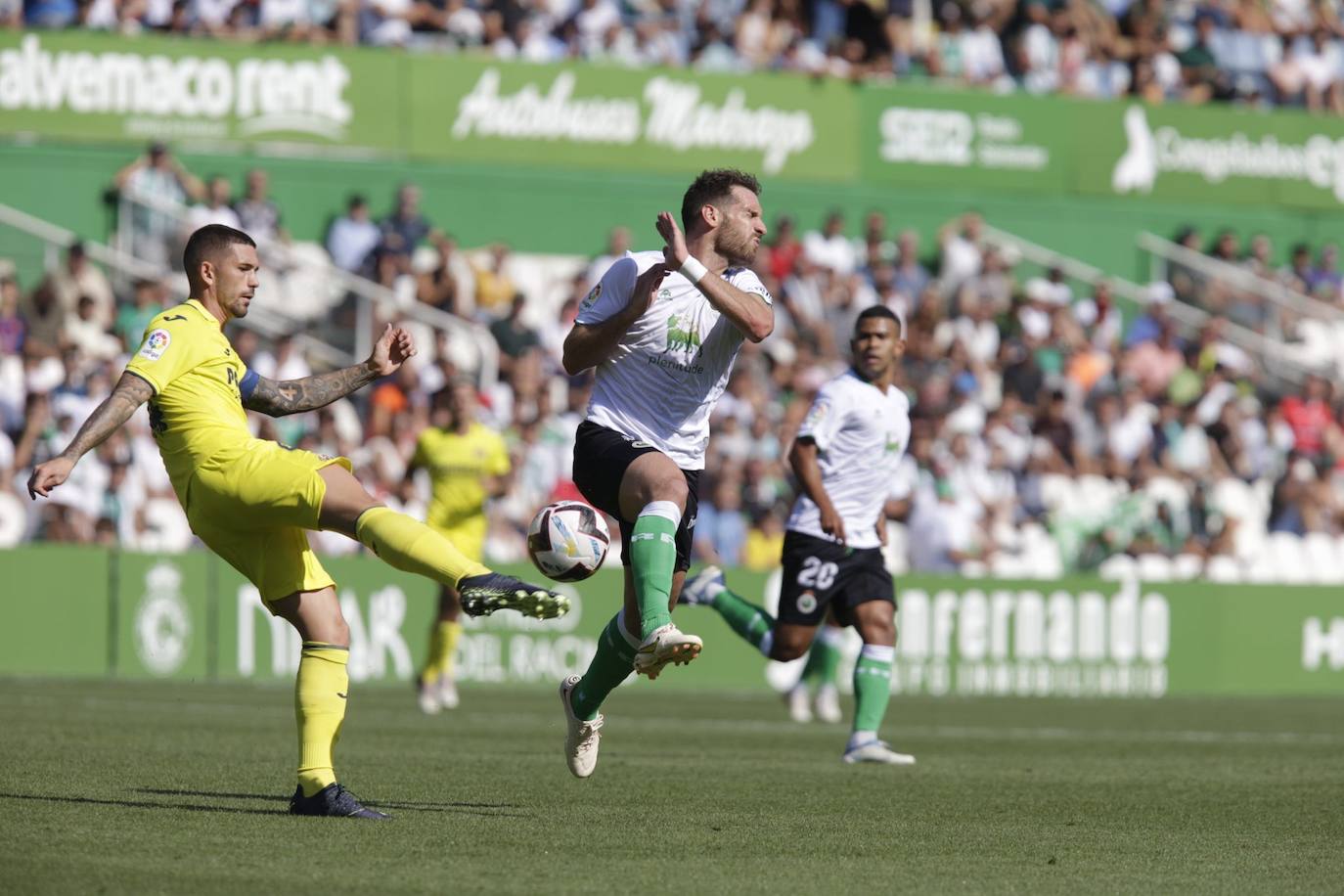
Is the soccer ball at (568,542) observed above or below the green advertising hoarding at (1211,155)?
below

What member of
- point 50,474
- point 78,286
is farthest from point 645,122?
point 50,474

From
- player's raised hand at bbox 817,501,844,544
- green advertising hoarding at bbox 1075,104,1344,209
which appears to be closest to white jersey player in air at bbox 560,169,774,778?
player's raised hand at bbox 817,501,844,544

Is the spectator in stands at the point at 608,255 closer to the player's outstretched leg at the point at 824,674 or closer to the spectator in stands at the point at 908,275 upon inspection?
the spectator in stands at the point at 908,275

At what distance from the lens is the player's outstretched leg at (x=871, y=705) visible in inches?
477

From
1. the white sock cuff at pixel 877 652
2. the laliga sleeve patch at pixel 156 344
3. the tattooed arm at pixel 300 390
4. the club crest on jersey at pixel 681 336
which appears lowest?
the white sock cuff at pixel 877 652

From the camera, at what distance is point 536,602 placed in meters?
7.28

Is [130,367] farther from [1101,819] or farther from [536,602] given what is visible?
[1101,819]

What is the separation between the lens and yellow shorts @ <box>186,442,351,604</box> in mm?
7862

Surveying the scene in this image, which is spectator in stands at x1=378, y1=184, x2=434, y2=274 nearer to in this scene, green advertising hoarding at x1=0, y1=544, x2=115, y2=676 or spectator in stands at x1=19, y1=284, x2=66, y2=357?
spectator in stands at x1=19, y1=284, x2=66, y2=357

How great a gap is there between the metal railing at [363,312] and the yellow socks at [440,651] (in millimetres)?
6303

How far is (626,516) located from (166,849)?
2.61 m

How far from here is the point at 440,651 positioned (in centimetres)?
1720

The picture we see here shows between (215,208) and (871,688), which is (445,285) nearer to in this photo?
(215,208)

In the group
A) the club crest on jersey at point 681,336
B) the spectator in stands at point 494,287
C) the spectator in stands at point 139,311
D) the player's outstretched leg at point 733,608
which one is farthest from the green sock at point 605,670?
the spectator in stands at point 494,287
